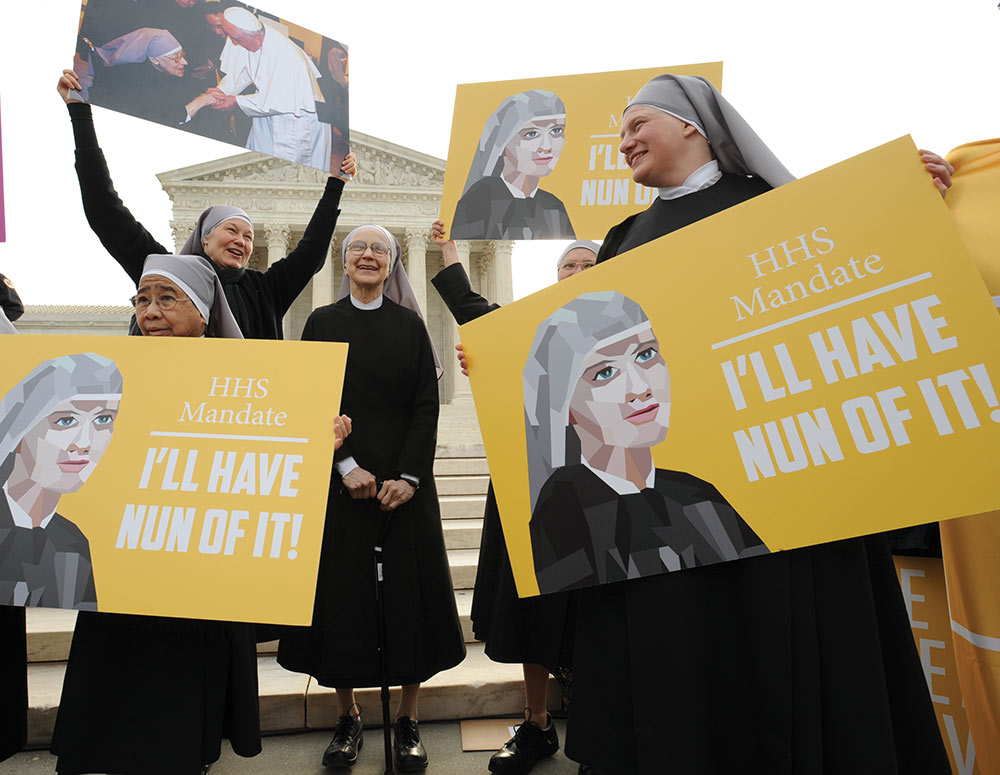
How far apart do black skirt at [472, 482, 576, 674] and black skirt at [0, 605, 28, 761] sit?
173 cm

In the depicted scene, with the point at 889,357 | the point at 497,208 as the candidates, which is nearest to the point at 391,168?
the point at 497,208

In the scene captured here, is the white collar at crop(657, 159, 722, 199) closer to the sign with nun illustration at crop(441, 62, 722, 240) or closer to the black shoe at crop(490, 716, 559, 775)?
the sign with nun illustration at crop(441, 62, 722, 240)

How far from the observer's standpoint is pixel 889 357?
4.15ft

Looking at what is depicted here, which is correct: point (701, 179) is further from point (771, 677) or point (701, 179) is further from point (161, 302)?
point (161, 302)

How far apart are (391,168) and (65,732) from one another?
32132mm

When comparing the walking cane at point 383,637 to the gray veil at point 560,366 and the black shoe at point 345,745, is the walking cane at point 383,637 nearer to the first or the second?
the black shoe at point 345,745

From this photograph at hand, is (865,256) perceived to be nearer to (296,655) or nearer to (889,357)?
(889,357)

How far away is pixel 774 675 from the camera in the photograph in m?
1.41

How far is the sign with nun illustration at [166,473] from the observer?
5.24ft

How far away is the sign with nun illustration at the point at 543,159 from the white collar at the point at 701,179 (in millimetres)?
958

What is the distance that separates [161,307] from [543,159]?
1.91 m

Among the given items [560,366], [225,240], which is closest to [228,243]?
[225,240]

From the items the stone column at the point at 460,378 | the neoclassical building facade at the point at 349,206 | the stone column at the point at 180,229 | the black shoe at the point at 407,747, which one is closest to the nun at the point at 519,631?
the black shoe at the point at 407,747

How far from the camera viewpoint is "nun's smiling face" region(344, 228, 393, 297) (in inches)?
112
